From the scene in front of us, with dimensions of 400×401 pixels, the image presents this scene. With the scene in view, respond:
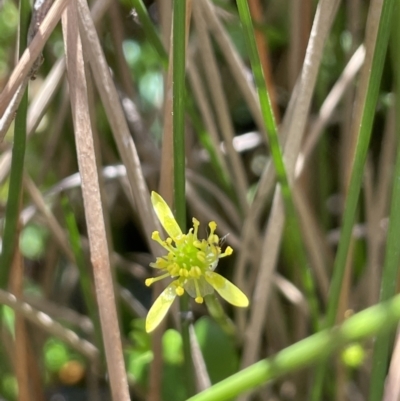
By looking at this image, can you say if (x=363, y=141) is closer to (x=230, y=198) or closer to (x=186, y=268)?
(x=186, y=268)

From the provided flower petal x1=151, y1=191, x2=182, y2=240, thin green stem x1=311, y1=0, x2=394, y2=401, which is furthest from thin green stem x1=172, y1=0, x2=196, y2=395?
thin green stem x1=311, y1=0, x2=394, y2=401

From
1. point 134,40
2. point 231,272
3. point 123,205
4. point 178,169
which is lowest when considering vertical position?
point 231,272

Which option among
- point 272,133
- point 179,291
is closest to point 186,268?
point 179,291

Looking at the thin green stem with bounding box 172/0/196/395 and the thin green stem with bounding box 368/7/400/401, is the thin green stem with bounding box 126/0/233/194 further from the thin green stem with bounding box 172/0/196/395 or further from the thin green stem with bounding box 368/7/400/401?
the thin green stem with bounding box 368/7/400/401

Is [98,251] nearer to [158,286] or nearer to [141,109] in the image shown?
[158,286]

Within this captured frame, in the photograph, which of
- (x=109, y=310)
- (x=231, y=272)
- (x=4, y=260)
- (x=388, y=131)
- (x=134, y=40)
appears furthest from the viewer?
(x=134, y=40)

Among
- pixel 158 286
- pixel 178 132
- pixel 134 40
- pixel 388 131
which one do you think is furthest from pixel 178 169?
pixel 134 40
